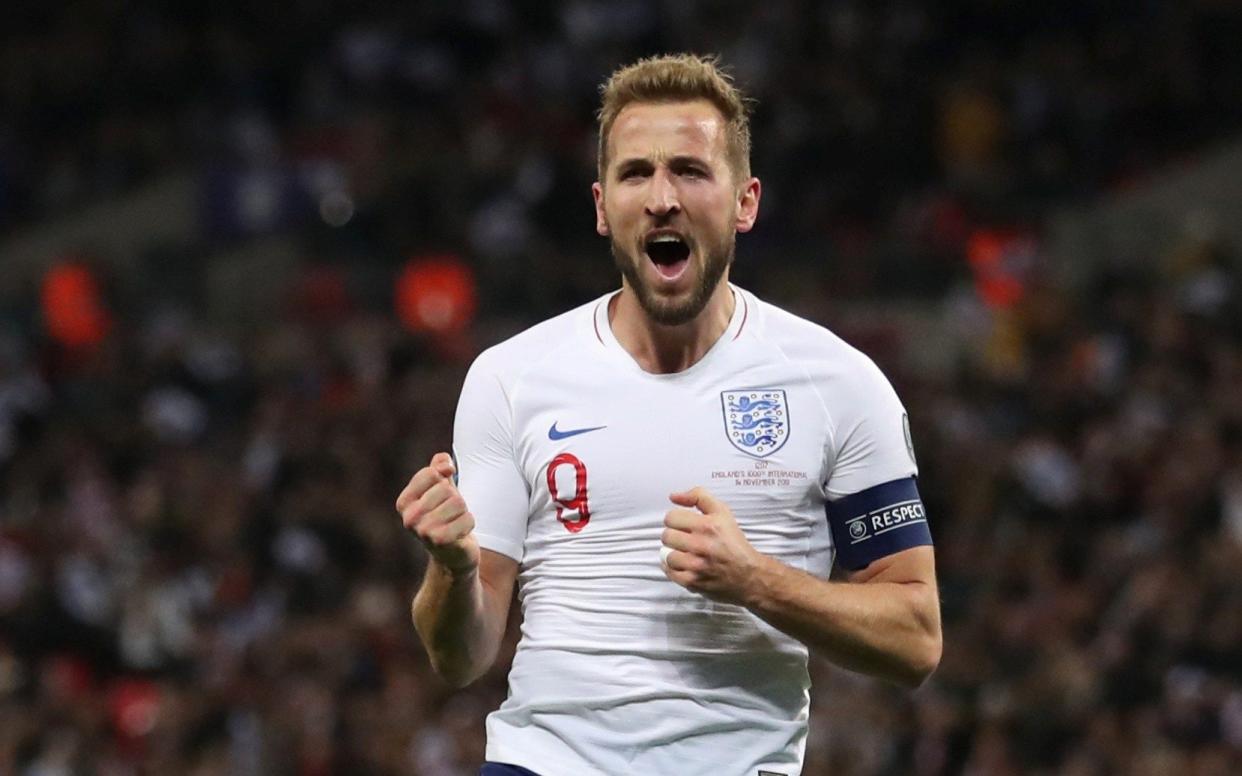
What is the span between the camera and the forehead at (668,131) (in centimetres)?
436

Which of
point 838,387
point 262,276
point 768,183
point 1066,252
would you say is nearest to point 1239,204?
point 1066,252

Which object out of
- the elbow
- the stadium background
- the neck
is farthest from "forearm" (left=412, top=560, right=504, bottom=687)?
the stadium background

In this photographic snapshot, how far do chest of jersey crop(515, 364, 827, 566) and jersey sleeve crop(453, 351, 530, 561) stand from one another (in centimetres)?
3

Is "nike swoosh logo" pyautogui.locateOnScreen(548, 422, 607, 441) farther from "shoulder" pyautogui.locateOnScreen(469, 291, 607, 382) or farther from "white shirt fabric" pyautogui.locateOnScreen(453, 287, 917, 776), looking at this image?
"shoulder" pyautogui.locateOnScreen(469, 291, 607, 382)

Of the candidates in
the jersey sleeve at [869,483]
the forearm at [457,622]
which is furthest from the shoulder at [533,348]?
the jersey sleeve at [869,483]

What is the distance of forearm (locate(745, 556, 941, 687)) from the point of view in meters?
4.05

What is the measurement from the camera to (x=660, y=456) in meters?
4.33

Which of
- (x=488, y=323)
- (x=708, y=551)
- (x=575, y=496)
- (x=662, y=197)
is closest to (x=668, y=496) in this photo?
(x=575, y=496)

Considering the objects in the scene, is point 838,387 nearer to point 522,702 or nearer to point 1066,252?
point 522,702

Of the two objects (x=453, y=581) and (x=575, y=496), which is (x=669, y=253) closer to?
(x=575, y=496)

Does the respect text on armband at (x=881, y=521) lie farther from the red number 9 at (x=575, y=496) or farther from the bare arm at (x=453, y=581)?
the bare arm at (x=453, y=581)

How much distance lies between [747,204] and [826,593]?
0.86 metres

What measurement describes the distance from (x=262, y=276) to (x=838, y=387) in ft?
48.7

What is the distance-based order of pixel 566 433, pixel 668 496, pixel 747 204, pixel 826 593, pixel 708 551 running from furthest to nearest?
pixel 747 204
pixel 566 433
pixel 668 496
pixel 826 593
pixel 708 551
